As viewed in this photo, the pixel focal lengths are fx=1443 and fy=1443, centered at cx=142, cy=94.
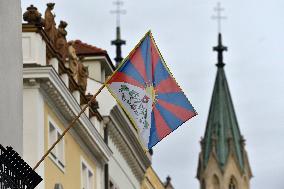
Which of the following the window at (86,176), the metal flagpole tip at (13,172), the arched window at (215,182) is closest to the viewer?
the metal flagpole tip at (13,172)

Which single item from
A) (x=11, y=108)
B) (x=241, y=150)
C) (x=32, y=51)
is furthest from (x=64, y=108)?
(x=241, y=150)

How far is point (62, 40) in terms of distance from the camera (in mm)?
36594

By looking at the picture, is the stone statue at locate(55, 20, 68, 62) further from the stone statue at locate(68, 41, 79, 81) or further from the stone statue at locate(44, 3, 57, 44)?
the stone statue at locate(68, 41, 79, 81)

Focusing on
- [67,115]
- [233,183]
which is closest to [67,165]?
[67,115]

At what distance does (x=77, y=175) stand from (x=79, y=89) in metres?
2.34

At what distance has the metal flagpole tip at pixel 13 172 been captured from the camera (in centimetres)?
1368

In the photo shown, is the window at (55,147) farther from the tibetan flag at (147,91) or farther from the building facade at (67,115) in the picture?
the tibetan flag at (147,91)

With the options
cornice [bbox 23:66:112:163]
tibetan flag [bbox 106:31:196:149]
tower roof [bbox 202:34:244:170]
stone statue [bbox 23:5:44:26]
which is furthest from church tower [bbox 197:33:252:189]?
tibetan flag [bbox 106:31:196:149]

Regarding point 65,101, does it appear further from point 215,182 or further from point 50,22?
point 215,182

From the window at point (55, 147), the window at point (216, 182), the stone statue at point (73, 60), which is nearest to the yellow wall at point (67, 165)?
the window at point (55, 147)

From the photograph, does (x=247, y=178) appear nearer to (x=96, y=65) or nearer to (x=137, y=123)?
(x=96, y=65)

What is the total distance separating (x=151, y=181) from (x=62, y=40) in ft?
67.9

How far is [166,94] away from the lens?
2400cm

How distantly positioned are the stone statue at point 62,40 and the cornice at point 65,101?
1346 mm
